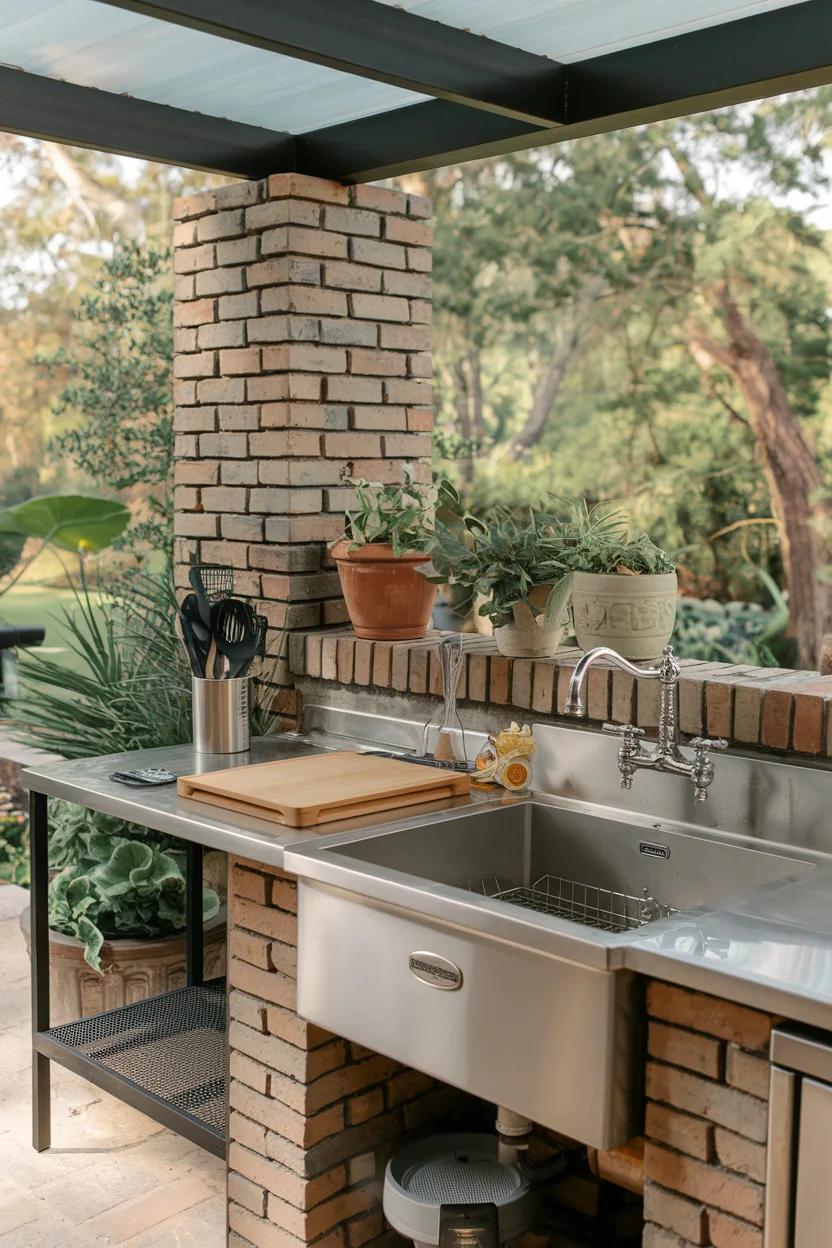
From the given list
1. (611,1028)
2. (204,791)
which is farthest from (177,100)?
(611,1028)

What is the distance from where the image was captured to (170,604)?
140 inches

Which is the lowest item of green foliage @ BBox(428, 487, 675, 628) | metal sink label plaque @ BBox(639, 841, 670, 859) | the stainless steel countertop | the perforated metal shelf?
the perforated metal shelf

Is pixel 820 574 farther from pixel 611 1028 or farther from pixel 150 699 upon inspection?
pixel 611 1028

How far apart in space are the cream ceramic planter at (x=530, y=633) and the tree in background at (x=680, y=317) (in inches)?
253

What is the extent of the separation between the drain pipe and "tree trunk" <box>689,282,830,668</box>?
7.22 meters

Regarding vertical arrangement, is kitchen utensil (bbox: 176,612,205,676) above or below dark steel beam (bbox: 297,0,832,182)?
below

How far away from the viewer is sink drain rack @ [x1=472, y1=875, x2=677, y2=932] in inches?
88.1

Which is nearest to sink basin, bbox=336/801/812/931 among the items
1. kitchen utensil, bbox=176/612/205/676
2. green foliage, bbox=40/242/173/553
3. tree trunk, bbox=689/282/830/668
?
kitchen utensil, bbox=176/612/205/676

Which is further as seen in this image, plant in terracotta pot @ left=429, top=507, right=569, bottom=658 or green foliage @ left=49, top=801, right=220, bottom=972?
green foliage @ left=49, top=801, right=220, bottom=972

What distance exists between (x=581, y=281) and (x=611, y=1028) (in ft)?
27.7

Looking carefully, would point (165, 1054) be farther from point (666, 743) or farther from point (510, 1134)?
point (666, 743)

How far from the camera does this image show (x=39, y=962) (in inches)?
110

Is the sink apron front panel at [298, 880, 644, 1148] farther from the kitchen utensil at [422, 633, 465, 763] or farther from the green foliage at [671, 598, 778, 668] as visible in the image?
the green foliage at [671, 598, 778, 668]

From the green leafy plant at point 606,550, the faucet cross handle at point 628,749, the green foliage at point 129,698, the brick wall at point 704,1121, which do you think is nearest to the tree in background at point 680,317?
Answer: the green foliage at point 129,698
